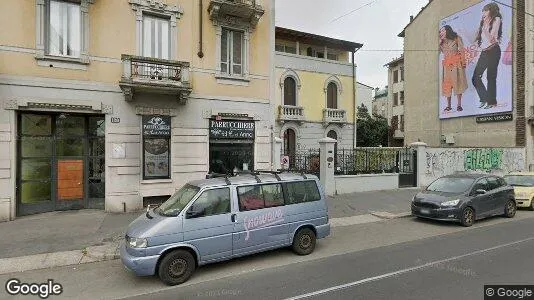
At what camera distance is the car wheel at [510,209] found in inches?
449

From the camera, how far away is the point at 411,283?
5652 mm

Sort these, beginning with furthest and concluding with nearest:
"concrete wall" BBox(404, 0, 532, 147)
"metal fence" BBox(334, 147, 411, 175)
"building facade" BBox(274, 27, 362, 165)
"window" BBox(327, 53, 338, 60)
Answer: "window" BBox(327, 53, 338, 60) → "building facade" BBox(274, 27, 362, 165) → "concrete wall" BBox(404, 0, 532, 147) → "metal fence" BBox(334, 147, 411, 175)

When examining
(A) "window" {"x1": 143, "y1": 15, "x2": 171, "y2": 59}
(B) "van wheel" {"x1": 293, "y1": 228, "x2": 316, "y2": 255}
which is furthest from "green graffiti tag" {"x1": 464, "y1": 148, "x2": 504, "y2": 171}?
(A) "window" {"x1": 143, "y1": 15, "x2": 171, "y2": 59}

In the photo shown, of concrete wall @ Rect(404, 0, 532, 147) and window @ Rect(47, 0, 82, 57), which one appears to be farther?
concrete wall @ Rect(404, 0, 532, 147)

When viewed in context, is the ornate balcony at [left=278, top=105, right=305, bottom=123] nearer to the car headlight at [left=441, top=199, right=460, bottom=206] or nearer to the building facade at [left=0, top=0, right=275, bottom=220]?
the building facade at [left=0, top=0, right=275, bottom=220]

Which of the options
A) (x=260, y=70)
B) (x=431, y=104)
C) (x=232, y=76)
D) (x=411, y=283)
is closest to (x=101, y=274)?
(x=411, y=283)

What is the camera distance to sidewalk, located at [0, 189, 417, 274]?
7199 millimetres

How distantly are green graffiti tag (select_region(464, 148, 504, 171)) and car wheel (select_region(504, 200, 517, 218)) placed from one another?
8.71 m

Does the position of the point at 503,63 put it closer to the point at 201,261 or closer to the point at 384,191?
the point at 384,191

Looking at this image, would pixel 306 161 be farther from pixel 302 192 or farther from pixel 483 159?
pixel 483 159

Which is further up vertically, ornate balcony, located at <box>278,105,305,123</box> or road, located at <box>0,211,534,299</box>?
ornate balcony, located at <box>278,105,305,123</box>

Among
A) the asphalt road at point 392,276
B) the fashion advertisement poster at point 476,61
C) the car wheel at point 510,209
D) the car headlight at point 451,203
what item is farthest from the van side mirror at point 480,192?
the fashion advertisement poster at point 476,61

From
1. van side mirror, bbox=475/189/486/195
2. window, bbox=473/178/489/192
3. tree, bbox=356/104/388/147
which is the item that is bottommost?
van side mirror, bbox=475/189/486/195

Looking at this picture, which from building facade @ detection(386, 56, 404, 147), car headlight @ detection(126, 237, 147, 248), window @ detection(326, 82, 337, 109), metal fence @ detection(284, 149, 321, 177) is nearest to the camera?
car headlight @ detection(126, 237, 147, 248)
